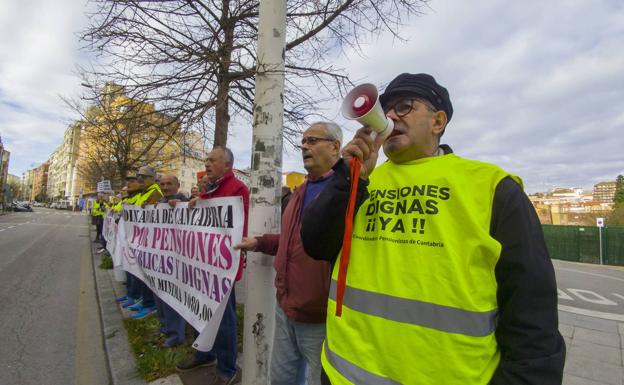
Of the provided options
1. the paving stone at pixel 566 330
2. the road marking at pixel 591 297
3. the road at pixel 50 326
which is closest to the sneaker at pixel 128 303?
the road at pixel 50 326

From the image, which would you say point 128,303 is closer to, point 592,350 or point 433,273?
point 433,273

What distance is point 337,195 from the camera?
1.42 meters

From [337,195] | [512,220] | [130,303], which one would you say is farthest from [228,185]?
[130,303]

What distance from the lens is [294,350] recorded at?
2115 mm

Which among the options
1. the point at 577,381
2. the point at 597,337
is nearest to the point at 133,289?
the point at 577,381

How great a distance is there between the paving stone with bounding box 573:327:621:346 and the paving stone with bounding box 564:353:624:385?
1.01 m

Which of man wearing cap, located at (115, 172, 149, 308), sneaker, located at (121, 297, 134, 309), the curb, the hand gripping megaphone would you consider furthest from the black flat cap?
sneaker, located at (121, 297, 134, 309)

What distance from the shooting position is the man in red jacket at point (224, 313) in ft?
9.67

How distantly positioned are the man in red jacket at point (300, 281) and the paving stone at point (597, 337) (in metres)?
4.96

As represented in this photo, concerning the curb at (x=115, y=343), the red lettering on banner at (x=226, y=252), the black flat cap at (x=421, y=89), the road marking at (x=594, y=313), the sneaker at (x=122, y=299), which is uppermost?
the black flat cap at (x=421, y=89)

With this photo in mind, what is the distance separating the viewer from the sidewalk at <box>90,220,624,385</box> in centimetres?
315

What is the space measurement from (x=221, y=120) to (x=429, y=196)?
4.14m

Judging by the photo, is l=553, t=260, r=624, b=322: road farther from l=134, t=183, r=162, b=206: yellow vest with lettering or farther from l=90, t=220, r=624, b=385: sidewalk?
l=134, t=183, r=162, b=206: yellow vest with lettering

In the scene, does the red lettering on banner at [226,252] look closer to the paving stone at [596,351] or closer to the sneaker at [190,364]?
the sneaker at [190,364]
